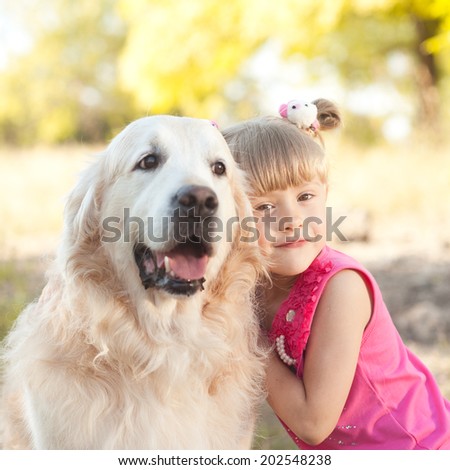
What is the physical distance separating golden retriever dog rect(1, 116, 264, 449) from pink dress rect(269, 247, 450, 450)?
202 millimetres

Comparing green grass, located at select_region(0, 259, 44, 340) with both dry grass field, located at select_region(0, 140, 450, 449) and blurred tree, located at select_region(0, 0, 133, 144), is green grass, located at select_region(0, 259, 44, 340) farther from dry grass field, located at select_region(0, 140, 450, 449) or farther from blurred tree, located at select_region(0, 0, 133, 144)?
blurred tree, located at select_region(0, 0, 133, 144)

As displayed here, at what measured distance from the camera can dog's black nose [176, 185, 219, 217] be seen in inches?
85.1

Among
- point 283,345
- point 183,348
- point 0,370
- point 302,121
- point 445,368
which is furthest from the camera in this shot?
point 445,368

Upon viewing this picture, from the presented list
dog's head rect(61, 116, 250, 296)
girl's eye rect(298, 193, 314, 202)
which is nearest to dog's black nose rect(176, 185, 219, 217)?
dog's head rect(61, 116, 250, 296)

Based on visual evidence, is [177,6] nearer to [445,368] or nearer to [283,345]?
[445,368]

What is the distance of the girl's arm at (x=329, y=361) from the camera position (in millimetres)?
2453

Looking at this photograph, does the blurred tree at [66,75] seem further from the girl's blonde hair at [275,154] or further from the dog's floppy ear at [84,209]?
the dog's floppy ear at [84,209]

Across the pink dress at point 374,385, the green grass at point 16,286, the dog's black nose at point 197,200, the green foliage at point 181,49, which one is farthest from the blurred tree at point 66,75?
the dog's black nose at point 197,200

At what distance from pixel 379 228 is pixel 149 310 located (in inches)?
247

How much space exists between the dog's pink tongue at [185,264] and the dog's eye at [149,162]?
0.36 meters

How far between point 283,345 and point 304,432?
1.18 ft

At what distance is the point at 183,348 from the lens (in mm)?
2471
